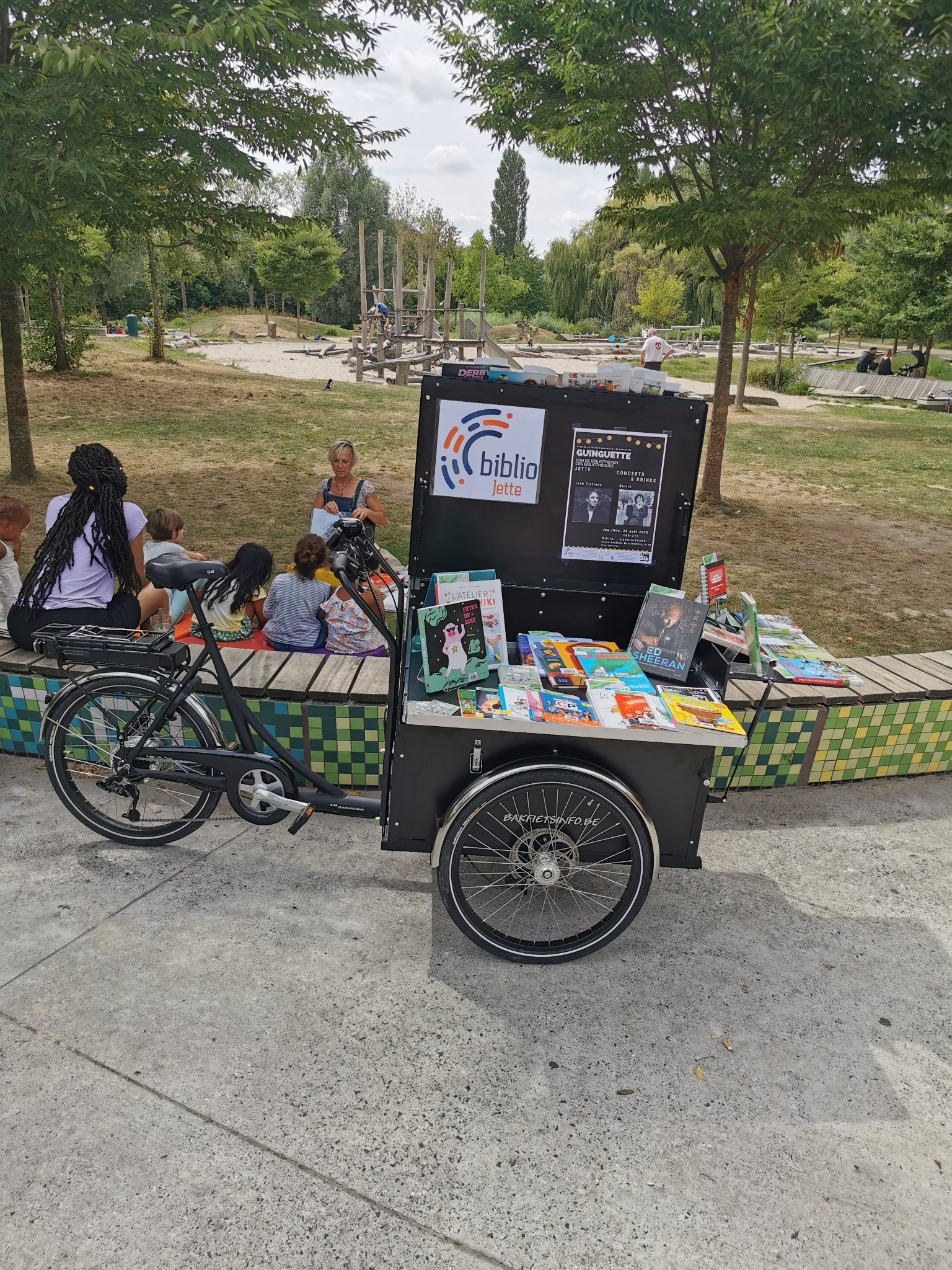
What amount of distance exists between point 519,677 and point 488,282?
50.8 m

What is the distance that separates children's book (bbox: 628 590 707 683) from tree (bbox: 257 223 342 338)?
3931 cm

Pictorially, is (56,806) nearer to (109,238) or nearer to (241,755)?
(241,755)

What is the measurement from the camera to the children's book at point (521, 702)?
3.12 metres

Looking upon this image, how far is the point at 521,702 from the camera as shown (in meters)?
3.23

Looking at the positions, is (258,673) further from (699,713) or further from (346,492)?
→ (346,492)

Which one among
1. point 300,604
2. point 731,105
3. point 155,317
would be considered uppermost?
point 731,105

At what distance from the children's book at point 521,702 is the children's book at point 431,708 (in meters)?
0.19

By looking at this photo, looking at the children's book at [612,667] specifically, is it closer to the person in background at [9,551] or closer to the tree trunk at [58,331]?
the person in background at [9,551]

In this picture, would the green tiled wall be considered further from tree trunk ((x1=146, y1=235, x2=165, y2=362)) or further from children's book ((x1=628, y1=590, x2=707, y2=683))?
tree trunk ((x1=146, y1=235, x2=165, y2=362))

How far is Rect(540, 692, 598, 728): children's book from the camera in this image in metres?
3.11

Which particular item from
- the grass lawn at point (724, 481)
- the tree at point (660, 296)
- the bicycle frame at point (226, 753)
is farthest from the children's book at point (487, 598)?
the tree at point (660, 296)

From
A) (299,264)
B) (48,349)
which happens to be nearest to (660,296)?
(299,264)

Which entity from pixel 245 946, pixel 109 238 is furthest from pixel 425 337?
pixel 245 946

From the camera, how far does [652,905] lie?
3.75 metres
